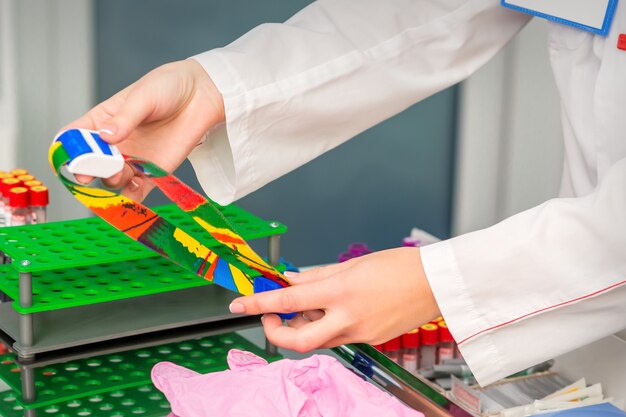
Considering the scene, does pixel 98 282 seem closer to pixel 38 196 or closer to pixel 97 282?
pixel 97 282

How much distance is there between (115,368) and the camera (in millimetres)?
1262

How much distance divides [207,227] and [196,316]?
7.4 inches

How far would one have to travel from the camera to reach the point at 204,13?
2.76 m

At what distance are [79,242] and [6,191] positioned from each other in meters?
0.49

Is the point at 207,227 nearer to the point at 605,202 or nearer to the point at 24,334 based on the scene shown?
the point at 24,334

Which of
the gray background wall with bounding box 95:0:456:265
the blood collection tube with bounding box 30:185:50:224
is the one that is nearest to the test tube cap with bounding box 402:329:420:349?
the blood collection tube with bounding box 30:185:50:224

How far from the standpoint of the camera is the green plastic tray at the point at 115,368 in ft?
3.92

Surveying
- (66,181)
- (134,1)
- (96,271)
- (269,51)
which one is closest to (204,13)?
(134,1)

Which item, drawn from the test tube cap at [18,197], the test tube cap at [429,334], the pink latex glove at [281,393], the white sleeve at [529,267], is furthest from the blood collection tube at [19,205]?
the white sleeve at [529,267]

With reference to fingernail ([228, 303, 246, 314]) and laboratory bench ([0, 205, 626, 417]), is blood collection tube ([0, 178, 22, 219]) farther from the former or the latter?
fingernail ([228, 303, 246, 314])

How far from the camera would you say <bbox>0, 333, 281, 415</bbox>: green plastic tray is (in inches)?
47.0

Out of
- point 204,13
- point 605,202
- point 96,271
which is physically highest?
point 204,13

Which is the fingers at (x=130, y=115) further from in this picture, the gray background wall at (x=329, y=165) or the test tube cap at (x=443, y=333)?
the gray background wall at (x=329, y=165)

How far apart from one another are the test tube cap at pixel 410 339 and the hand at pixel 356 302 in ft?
1.60
